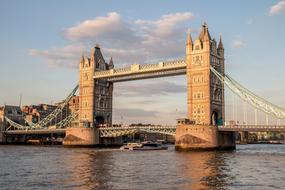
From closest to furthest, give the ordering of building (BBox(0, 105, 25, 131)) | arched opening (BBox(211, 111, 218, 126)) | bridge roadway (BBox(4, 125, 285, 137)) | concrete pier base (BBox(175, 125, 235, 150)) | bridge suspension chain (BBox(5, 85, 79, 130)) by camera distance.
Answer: bridge roadway (BBox(4, 125, 285, 137)) → concrete pier base (BBox(175, 125, 235, 150)) → arched opening (BBox(211, 111, 218, 126)) → bridge suspension chain (BBox(5, 85, 79, 130)) → building (BBox(0, 105, 25, 131))

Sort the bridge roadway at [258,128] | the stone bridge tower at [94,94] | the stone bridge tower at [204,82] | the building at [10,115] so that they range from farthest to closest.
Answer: the building at [10,115]
the stone bridge tower at [94,94]
the stone bridge tower at [204,82]
the bridge roadway at [258,128]

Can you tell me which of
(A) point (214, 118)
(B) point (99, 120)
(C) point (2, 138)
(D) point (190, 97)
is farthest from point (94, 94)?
(C) point (2, 138)

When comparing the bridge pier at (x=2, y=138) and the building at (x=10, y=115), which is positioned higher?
the building at (x=10, y=115)

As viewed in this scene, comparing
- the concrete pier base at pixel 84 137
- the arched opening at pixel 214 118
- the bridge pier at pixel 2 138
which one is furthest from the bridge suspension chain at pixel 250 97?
Answer: the bridge pier at pixel 2 138

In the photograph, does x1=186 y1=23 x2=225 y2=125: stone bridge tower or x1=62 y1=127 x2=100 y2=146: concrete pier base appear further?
x1=62 y1=127 x2=100 y2=146: concrete pier base

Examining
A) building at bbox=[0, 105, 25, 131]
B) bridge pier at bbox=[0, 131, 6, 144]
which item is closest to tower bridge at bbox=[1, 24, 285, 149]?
bridge pier at bbox=[0, 131, 6, 144]

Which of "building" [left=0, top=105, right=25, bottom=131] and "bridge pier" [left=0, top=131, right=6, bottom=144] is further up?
"building" [left=0, top=105, right=25, bottom=131]

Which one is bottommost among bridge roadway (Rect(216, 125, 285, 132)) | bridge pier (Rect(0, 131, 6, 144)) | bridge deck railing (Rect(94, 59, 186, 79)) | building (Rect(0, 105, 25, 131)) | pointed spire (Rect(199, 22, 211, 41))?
bridge pier (Rect(0, 131, 6, 144))

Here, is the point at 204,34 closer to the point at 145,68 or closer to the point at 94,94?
the point at 145,68

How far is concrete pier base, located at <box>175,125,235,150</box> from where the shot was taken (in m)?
85.9

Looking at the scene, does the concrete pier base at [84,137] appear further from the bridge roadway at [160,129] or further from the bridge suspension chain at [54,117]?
the bridge suspension chain at [54,117]

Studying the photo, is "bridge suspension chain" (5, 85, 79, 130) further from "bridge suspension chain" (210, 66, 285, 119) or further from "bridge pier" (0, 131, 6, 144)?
"bridge suspension chain" (210, 66, 285, 119)

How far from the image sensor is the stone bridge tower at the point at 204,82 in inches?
3711

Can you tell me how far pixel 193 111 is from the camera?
9569cm
